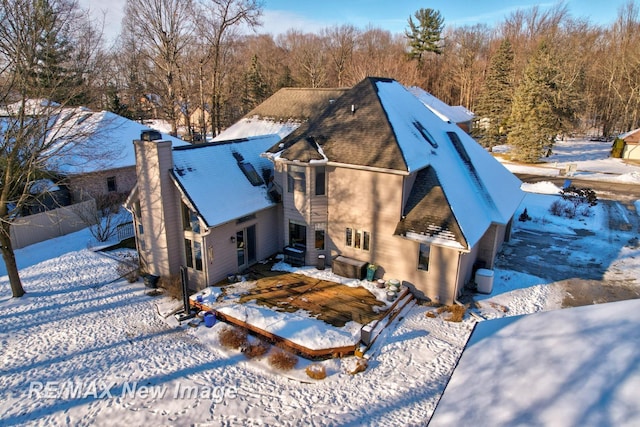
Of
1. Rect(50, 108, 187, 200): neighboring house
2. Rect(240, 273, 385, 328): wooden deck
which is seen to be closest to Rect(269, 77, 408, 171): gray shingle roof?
Rect(240, 273, 385, 328): wooden deck

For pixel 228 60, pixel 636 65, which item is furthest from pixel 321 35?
pixel 636 65

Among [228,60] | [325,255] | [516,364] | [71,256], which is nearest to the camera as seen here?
[516,364]

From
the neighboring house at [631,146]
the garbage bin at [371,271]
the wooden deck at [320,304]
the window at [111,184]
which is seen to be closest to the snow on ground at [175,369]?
the wooden deck at [320,304]

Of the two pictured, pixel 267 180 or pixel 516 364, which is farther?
pixel 267 180

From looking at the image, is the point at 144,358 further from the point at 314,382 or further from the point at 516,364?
the point at 516,364

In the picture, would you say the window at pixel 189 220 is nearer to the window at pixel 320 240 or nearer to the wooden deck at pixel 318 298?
the wooden deck at pixel 318 298

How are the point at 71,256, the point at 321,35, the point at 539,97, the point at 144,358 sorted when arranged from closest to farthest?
the point at 144,358, the point at 71,256, the point at 539,97, the point at 321,35
